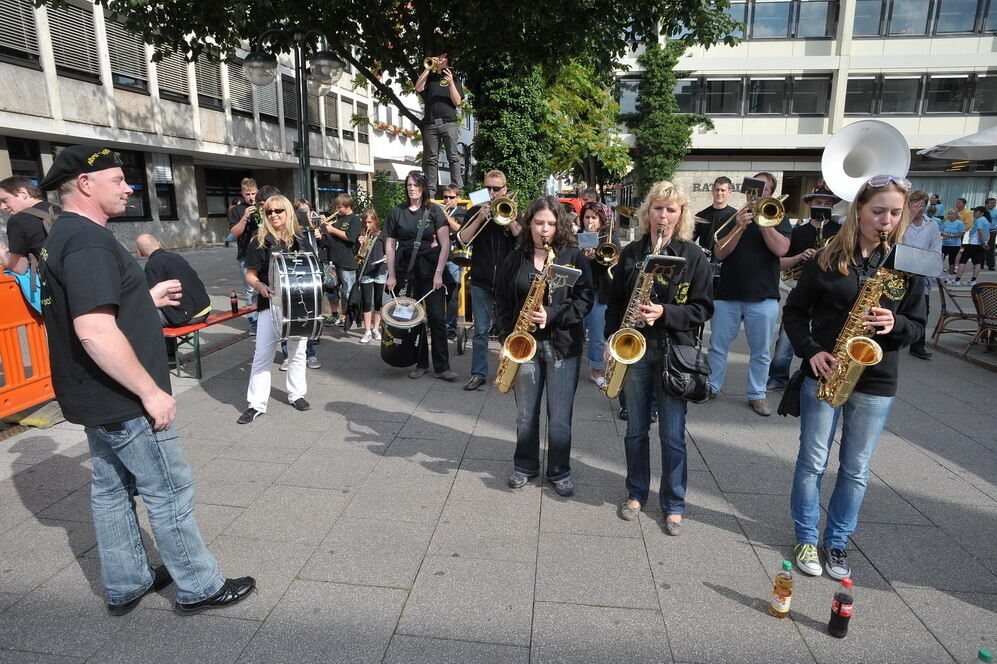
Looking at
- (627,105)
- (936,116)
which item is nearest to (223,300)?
(627,105)

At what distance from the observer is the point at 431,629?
258cm

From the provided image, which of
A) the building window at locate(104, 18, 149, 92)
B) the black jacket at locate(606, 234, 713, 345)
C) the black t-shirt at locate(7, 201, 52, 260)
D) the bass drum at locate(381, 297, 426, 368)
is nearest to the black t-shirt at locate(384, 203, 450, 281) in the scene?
the bass drum at locate(381, 297, 426, 368)

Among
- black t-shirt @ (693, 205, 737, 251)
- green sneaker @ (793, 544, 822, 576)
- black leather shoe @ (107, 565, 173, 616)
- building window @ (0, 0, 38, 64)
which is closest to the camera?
black leather shoe @ (107, 565, 173, 616)

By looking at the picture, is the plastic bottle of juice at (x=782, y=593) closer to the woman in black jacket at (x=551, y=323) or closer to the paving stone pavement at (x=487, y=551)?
the paving stone pavement at (x=487, y=551)

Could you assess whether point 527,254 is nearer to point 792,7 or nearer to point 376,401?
point 376,401

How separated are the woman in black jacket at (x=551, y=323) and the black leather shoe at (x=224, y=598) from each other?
1.76m

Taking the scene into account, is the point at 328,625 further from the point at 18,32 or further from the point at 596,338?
the point at 18,32

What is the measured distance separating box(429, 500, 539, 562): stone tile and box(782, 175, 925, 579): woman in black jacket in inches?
57.9

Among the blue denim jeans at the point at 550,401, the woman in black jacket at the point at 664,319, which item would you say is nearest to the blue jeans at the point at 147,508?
the blue denim jeans at the point at 550,401

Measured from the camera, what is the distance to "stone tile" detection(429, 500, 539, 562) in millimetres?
3162

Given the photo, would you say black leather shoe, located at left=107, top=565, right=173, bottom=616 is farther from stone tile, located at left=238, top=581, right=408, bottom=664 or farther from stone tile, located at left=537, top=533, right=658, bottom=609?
stone tile, located at left=537, top=533, right=658, bottom=609

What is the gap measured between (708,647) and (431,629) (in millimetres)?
1208

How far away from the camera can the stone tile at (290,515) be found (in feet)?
10.8

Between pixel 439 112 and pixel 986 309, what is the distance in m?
7.97
